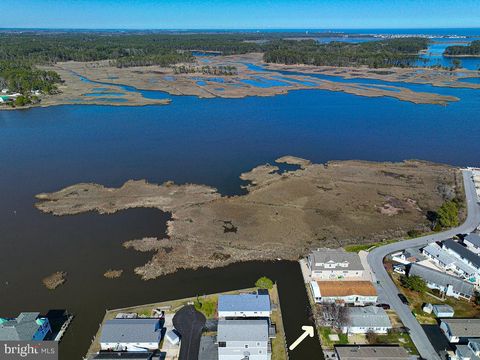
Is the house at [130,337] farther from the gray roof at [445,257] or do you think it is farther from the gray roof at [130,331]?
the gray roof at [445,257]

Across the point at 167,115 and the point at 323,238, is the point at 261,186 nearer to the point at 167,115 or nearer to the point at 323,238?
the point at 323,238

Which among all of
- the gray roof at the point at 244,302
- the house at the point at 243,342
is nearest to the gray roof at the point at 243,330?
the house at the point at 243,342

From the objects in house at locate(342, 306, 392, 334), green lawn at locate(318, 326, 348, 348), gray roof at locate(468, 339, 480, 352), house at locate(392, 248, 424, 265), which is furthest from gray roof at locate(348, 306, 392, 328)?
house at locate(392, 248, 424, 265)

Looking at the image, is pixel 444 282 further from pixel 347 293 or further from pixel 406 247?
pixel 347 293

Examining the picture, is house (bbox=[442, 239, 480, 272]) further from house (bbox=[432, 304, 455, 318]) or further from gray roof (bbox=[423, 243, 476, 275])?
house (bbox=[432, 304, 455, 318])

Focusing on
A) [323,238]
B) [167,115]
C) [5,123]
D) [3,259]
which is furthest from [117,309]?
[5,123]

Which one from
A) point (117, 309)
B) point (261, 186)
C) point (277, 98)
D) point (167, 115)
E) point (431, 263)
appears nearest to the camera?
point (117, 309)
